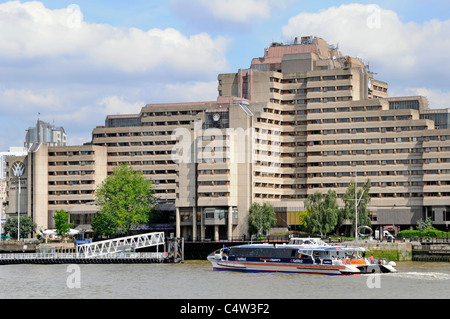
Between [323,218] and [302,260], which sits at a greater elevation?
[323,218]

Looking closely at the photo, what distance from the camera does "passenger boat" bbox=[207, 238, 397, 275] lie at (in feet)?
403

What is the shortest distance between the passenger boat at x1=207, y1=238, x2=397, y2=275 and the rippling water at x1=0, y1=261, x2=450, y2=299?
6.73 ft

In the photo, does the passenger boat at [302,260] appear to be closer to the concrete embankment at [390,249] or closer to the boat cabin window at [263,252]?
the boat cabin window at [263,252]

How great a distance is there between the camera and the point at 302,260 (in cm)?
12519

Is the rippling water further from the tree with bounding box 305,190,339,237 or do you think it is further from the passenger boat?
the tree with bounding box 305,190,339,237

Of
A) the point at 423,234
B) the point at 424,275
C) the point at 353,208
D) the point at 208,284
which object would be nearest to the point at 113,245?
the point at 353,208

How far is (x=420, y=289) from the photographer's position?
99.8 meters

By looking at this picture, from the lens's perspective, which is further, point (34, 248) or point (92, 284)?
point (34, 248)

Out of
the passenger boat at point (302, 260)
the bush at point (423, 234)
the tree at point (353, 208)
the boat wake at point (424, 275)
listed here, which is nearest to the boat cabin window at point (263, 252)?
the passenger boat at point (302, 260)

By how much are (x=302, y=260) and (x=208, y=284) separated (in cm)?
2061

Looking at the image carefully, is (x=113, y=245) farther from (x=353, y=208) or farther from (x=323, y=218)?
(x=353, y=208)

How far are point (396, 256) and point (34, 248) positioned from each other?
78.6 m
